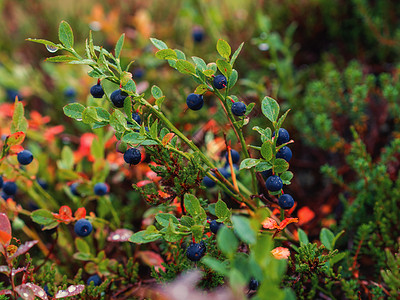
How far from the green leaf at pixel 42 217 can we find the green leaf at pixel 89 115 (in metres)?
0.29

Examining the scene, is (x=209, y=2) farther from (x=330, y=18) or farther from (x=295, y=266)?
(x=295, y=266)

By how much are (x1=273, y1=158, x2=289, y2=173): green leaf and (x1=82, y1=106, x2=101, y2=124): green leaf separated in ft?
1.08

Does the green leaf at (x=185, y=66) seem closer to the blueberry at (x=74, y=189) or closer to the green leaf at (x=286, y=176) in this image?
the green leaf at (x=286, y=176)

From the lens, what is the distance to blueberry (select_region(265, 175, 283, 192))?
27.1 inches

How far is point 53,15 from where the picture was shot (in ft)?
7.43

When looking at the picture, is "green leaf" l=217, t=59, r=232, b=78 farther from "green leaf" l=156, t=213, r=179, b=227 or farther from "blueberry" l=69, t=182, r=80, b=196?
"blueberry" l=69, t=182, r=80, b=196

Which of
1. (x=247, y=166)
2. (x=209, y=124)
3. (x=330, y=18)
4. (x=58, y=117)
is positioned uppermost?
(x=247, y=166)

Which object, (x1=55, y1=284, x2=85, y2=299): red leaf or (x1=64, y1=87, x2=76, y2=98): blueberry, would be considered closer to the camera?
(x1=55, y1=284, x2=85, y2=299): red leaf

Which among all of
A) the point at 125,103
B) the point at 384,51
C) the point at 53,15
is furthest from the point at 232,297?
the point at 53,15

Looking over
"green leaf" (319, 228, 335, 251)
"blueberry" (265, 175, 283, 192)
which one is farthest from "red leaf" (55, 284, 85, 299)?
"green leaf" (319, 228, 335, 251)

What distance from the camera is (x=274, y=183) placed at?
27.2 inches

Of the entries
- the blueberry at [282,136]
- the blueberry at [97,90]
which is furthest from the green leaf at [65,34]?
the blueberry at [282,136]

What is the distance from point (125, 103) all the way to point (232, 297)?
0.40 metres

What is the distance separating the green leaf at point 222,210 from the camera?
0.67 meters
